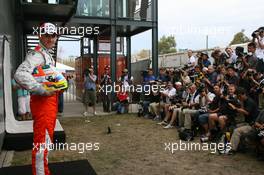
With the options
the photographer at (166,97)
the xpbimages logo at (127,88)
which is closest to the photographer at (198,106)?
the photographer at (166,97)

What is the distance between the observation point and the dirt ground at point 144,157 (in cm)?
493

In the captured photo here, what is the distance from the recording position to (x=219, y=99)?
682cm

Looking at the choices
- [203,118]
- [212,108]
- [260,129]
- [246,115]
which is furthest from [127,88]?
[260,129]

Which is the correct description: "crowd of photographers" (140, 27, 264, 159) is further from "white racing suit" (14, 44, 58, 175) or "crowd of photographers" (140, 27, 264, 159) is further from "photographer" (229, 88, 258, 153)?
"white racing suit" (14, 44, 58, 175)

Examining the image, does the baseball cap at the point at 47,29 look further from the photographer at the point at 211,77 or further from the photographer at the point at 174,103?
the photographer at the point at 174,103

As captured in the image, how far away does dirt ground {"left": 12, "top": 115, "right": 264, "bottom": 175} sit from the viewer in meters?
4.93

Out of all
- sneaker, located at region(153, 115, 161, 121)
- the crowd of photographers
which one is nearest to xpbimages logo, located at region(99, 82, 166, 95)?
the crowd of photographers

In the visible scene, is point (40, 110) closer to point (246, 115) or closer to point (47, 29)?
point (47, 29)

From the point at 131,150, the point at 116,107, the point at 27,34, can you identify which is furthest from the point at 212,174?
the point at 27,34

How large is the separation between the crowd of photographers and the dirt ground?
1.62 feet

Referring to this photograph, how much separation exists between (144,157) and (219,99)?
7.49ft

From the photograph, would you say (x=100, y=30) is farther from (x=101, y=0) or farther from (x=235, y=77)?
(x=235, y=77)

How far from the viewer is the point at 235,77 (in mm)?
7355

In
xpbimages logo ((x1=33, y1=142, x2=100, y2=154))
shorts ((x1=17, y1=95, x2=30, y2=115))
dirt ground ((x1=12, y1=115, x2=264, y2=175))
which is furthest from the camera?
shorts ((x1=17, y1=95, x2=30, y2=115))
